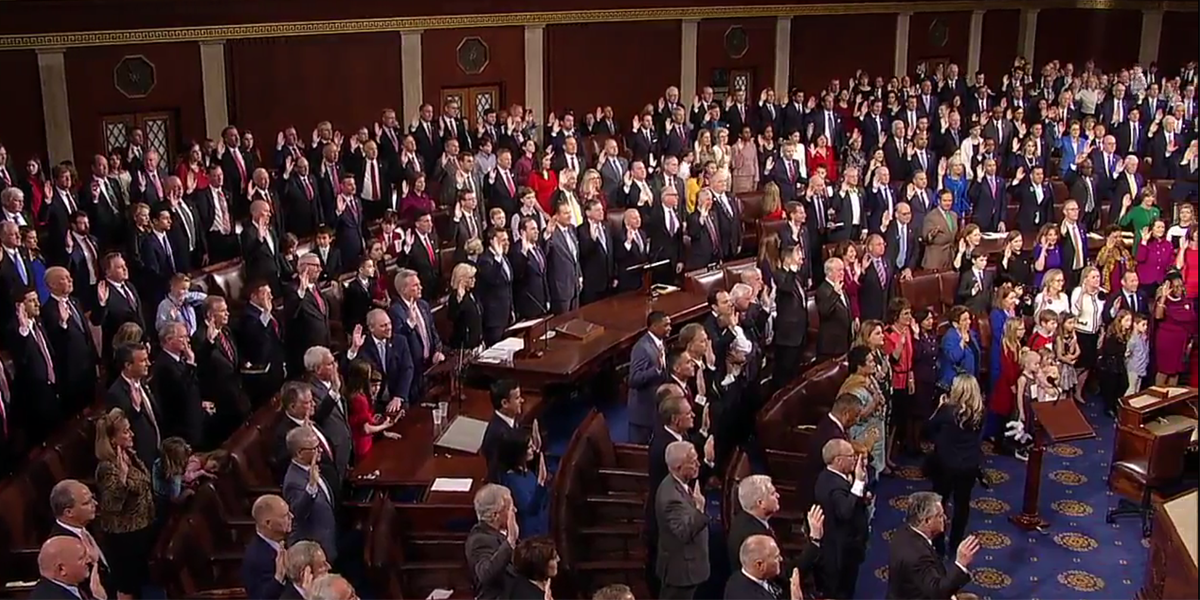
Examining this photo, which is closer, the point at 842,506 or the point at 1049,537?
the point at 842,506

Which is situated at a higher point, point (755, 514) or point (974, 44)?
point (974, 44)

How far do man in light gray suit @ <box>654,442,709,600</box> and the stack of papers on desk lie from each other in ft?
9.15

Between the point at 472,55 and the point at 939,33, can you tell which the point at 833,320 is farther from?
the point at 939,33

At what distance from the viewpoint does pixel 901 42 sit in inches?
1013

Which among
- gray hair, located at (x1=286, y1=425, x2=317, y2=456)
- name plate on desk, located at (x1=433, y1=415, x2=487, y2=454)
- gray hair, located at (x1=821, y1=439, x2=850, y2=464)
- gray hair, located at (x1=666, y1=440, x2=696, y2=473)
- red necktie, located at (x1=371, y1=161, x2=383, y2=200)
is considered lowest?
name plate on desk, located at (x1=433, y1=415, x2=487, y2=454)

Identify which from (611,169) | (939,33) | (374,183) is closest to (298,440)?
(374,183)

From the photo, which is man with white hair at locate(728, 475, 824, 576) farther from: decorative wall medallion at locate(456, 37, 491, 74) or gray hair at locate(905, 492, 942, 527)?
decorative wall medallion at locate(456, 37, 491, 74)

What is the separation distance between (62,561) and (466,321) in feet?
14.8

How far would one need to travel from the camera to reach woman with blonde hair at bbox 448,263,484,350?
9883 millimetres

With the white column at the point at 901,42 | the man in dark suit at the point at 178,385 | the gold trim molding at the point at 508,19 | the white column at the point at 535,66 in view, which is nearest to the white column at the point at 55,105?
the gold trim molding at the point at 508,19

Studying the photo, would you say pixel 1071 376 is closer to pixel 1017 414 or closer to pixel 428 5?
pixel 1017 414

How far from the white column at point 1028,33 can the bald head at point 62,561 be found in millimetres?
25695

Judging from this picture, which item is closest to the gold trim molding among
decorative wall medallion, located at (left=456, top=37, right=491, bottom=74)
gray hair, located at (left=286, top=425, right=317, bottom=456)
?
decorative wall medallion, located at (left=456, top=37, right=491, bottom=74)

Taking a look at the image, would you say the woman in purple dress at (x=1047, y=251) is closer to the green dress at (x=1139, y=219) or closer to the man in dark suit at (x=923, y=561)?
the green dress at (x=1139, y=219)
